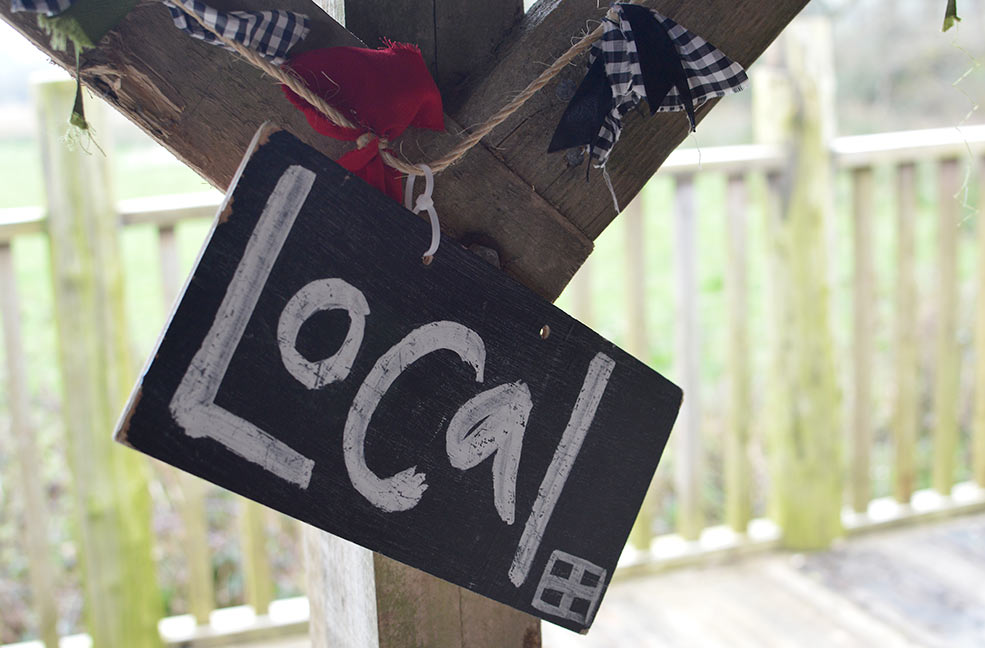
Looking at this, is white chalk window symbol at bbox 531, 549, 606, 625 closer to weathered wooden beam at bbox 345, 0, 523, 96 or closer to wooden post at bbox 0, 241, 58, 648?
weathered wooden beam at bbox 345, 0, 523, 96

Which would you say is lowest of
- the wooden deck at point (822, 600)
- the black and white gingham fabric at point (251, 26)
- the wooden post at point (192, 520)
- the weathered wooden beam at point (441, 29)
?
the wooden deck at point (822, 600)

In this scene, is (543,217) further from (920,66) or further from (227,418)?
(920,66)

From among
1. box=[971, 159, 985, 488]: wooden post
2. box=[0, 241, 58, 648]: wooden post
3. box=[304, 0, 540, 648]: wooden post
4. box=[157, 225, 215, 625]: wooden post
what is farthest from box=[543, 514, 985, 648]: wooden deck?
box=[304, 0, 540, 648]: wooden post

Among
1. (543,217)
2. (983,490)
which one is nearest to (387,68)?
(543,217)

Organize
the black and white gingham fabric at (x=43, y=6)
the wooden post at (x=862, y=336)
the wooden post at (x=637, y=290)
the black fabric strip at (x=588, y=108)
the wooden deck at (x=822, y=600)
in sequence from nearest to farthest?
1. the black and white gingham fabric at (x=43, y=6)
2. the black fabric strip at (x=588, y=108)
3. the wooden deck at (x=822, y=600)
4. the wooden post at (x=637, y=290)
5. the wooden post at (x=862, y=336)

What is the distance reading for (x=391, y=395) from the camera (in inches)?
22.6

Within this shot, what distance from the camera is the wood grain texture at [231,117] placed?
21.5 inches

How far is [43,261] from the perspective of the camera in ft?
13.6

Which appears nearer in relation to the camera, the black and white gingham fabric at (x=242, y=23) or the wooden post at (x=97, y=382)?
the black and white gingham fabric at (x=242, y=23)

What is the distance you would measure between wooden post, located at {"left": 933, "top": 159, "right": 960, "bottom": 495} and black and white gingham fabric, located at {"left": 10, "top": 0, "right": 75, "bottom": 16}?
2162 mm

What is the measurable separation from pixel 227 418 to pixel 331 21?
10.2 inches

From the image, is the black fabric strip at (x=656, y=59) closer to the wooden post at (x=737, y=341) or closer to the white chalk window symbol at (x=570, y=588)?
the white chalk window symbol at (x=570, y=588)

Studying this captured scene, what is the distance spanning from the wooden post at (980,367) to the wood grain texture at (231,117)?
6.55ft

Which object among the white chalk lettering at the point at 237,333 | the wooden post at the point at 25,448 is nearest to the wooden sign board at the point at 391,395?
the white chalk lettering at the point at 237,333
